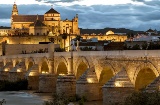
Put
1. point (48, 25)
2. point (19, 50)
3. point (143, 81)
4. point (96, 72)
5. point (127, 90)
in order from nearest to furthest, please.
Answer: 1. point (127, 90)
2. point (143, 81)
3. point (96, 72)
4. point (19, 50)
5. point (48, 25)

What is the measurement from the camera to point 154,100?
14203 millimetres

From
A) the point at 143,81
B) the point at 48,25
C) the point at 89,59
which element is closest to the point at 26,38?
the point at 48,25

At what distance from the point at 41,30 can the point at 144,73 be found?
66.8m

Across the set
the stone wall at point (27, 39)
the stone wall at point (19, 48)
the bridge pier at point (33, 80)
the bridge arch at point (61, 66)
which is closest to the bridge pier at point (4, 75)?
the bridge pier at point (33, 80)

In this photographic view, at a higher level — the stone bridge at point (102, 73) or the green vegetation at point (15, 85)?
the stone bridge at point (102, 73)

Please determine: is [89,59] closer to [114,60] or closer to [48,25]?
[114,60]

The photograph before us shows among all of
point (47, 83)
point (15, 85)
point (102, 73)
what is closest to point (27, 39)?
point (15, 85)

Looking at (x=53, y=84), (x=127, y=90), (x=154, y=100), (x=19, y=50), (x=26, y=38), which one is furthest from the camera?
(x=26, y=38)

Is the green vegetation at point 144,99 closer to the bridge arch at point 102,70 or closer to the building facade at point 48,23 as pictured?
the bridge arch at point 102,70

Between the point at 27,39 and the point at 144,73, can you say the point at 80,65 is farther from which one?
the point at 27,39

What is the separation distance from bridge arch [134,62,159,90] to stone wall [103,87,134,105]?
0.87 m

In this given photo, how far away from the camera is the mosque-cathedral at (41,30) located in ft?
286

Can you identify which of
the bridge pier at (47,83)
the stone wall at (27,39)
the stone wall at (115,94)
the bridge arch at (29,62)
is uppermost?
the stone wall at (27,39)

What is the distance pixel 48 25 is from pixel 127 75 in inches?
2806
